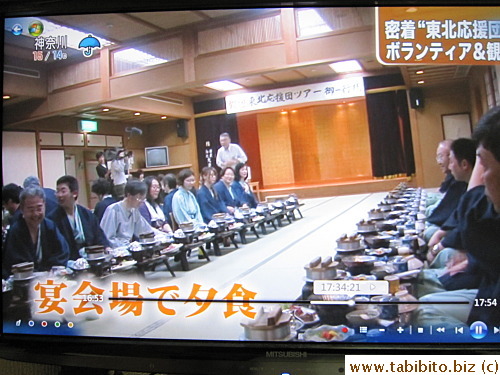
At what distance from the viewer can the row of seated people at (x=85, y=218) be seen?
53.6 inches

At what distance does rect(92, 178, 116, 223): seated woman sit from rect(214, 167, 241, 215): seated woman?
35 cm

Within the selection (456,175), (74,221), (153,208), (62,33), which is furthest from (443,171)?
(62,33)

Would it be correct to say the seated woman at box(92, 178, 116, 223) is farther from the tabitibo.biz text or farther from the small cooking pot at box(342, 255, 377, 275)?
the tabitibo.biz text

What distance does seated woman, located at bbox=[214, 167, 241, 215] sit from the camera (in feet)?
4.55

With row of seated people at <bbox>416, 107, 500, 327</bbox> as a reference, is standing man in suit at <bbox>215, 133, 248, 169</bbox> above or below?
above

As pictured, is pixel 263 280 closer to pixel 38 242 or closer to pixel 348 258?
pixel 348 258

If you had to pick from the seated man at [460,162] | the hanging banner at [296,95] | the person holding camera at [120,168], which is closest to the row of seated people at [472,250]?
the seated man at [460,162]

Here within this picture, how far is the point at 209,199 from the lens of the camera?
4.58 ft

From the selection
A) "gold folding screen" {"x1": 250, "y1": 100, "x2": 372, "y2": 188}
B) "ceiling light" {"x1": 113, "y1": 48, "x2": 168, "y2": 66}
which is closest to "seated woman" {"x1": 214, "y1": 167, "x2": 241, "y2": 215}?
"gold folding screen" {"x1": 250, "y1": 100, "x2": 372, "y2": 188}

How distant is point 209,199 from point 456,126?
79 centimetres

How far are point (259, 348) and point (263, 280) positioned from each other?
0.20 m

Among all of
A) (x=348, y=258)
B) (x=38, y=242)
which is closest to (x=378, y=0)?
(x=348, y=258)

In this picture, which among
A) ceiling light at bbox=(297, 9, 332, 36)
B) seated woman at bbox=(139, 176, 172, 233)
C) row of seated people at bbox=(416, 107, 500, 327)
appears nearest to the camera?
row of seated people at bbox=(416, 107, 500, 327)

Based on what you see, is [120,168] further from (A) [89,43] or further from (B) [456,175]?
(B) [456,175]
